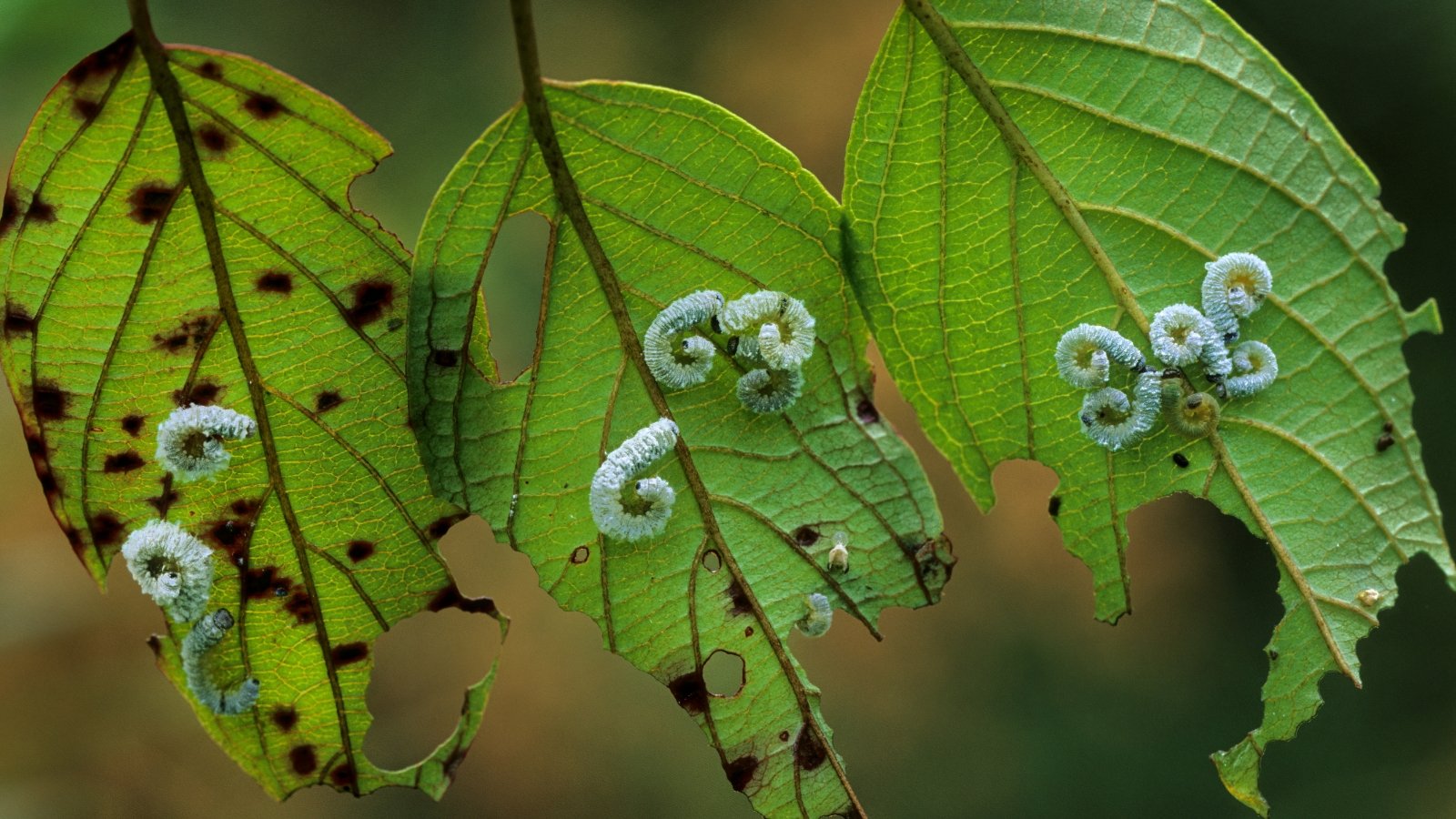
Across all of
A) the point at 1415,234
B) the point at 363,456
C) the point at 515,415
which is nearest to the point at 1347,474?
the point at 515,415

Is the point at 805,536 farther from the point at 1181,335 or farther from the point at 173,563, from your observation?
the point at 173,563

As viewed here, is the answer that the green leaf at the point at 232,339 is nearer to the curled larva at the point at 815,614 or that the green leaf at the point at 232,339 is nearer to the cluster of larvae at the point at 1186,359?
the curled larva at the point at 815,614

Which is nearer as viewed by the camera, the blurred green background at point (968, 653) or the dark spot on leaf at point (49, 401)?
the dark spot on leaf at point (49, 401)

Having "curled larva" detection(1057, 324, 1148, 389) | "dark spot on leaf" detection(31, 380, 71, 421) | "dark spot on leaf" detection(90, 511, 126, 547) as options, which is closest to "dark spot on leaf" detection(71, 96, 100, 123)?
"dark spot on leaf" detection(31, 380, 71, 421)

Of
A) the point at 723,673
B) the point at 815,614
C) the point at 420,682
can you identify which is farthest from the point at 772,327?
the point at 420,682

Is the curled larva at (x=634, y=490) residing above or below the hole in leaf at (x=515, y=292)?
below

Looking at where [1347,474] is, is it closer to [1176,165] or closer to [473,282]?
[1176,165]

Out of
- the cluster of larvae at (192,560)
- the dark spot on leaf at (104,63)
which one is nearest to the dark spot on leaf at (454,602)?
the cluster of larvae at (192,560)

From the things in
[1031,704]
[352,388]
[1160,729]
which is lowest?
[1160,729]
